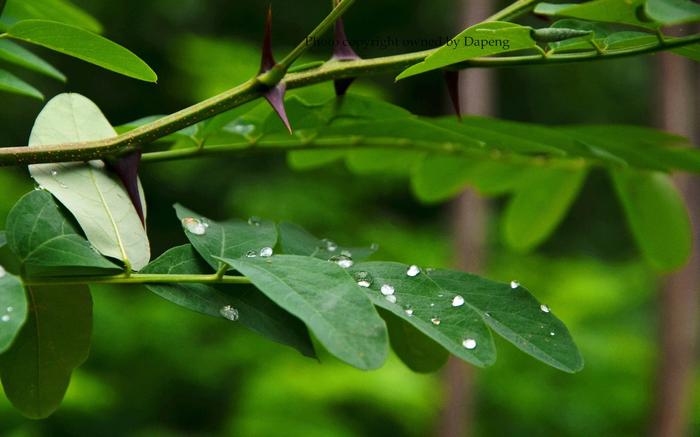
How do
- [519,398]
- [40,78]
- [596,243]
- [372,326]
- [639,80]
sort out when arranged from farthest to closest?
[596,243]
[639,80]
[40,78]
[519,398]
[372,326]

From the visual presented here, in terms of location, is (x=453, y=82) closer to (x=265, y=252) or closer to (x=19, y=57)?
(x=265, y=252)

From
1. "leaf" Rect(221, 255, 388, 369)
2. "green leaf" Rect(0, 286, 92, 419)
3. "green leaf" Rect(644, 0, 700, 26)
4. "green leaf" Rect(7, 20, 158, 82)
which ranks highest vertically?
"green leaf" Rect(644, 0, 700, 26)

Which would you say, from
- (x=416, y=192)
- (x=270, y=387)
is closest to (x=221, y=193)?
(x=270, y=387)

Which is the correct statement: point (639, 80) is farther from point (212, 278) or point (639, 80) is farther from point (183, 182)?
point (212, 278)

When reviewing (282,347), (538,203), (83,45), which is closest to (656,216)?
(538,203)

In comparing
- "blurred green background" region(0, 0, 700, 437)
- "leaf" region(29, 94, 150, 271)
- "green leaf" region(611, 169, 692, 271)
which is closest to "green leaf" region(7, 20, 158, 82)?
"leaf" region(29, 94, 150, 271)

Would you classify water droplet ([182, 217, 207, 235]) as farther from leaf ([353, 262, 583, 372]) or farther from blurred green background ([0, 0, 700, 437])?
blurred green background ([0, 0, 700, 437])
